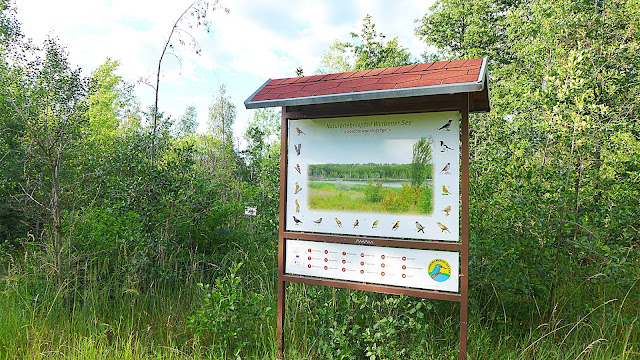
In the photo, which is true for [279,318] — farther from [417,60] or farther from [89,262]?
[417,60]

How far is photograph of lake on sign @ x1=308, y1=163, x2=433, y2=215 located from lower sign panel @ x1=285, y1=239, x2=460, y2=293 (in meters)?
0.33

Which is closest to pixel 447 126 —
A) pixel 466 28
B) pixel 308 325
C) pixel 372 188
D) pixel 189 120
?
pixel 372 188

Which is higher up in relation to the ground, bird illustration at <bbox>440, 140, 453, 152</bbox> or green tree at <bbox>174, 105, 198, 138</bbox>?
green tree at <bbox>174, 105, 198, 138</bbox>

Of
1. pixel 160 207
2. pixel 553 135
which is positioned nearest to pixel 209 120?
pixel 160 207

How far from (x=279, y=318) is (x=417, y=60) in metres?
15.0

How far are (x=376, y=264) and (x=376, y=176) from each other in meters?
0.72

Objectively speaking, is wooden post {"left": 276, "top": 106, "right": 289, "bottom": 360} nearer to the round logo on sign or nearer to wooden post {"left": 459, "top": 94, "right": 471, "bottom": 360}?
the round logo on sign

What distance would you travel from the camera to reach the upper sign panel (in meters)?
3.13

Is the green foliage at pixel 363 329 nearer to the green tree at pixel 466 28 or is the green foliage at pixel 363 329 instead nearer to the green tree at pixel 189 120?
the green tree at pixel 466 28

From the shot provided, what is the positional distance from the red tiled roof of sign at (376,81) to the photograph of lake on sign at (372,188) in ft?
2.10

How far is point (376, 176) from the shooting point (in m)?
3.36

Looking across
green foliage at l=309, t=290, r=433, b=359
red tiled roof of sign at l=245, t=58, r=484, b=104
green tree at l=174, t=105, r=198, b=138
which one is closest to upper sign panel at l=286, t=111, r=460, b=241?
red tiled roof of sign at l=245, t=58, r=484, b=104

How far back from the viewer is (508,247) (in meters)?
4.17

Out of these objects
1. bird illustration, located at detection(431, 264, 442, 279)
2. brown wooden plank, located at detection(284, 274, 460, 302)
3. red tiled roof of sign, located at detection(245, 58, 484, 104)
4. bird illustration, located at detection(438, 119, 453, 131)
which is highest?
red tiled roof of sign, located at detection(245, 58, 484, 104)
